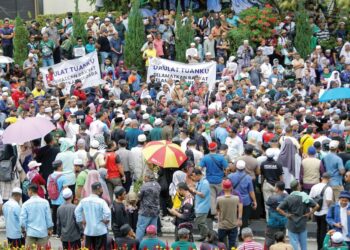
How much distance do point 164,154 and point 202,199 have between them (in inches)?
45.3

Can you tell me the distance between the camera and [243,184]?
74.3 feet

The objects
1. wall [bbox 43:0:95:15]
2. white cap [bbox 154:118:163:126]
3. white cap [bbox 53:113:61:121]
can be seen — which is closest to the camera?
white cap [bbox 154:118:163:126]

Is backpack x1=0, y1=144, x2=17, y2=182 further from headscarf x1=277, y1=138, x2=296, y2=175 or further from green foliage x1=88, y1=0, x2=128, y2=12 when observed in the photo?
green foliage x1=88, y1=0, x2=128, y2=12

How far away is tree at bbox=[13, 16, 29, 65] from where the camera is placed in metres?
37.4

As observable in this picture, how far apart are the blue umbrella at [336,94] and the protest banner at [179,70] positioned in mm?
5216

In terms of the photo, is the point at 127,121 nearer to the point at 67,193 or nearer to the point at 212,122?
the point at 212,122

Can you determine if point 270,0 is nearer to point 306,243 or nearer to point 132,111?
point 132,111

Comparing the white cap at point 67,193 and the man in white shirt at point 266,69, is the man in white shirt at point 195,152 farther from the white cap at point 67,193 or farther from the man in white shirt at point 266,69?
the man in white shirt at point 266,69

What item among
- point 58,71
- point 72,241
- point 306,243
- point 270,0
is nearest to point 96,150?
point 72,241

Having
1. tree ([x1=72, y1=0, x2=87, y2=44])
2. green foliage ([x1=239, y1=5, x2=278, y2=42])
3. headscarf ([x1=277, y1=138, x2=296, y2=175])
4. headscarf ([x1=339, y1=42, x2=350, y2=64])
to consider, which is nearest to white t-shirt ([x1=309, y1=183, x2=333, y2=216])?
headscarf ([x1=277, y1=138, x2=296, y2=175])

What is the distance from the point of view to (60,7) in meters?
45.1

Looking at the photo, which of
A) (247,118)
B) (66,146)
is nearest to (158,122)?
(247,118)

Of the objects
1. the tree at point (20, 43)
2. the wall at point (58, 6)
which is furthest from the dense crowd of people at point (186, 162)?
the wall at point (58, 6)

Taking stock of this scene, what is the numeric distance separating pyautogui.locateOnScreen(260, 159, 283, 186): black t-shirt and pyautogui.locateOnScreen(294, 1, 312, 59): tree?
14.2 metres
